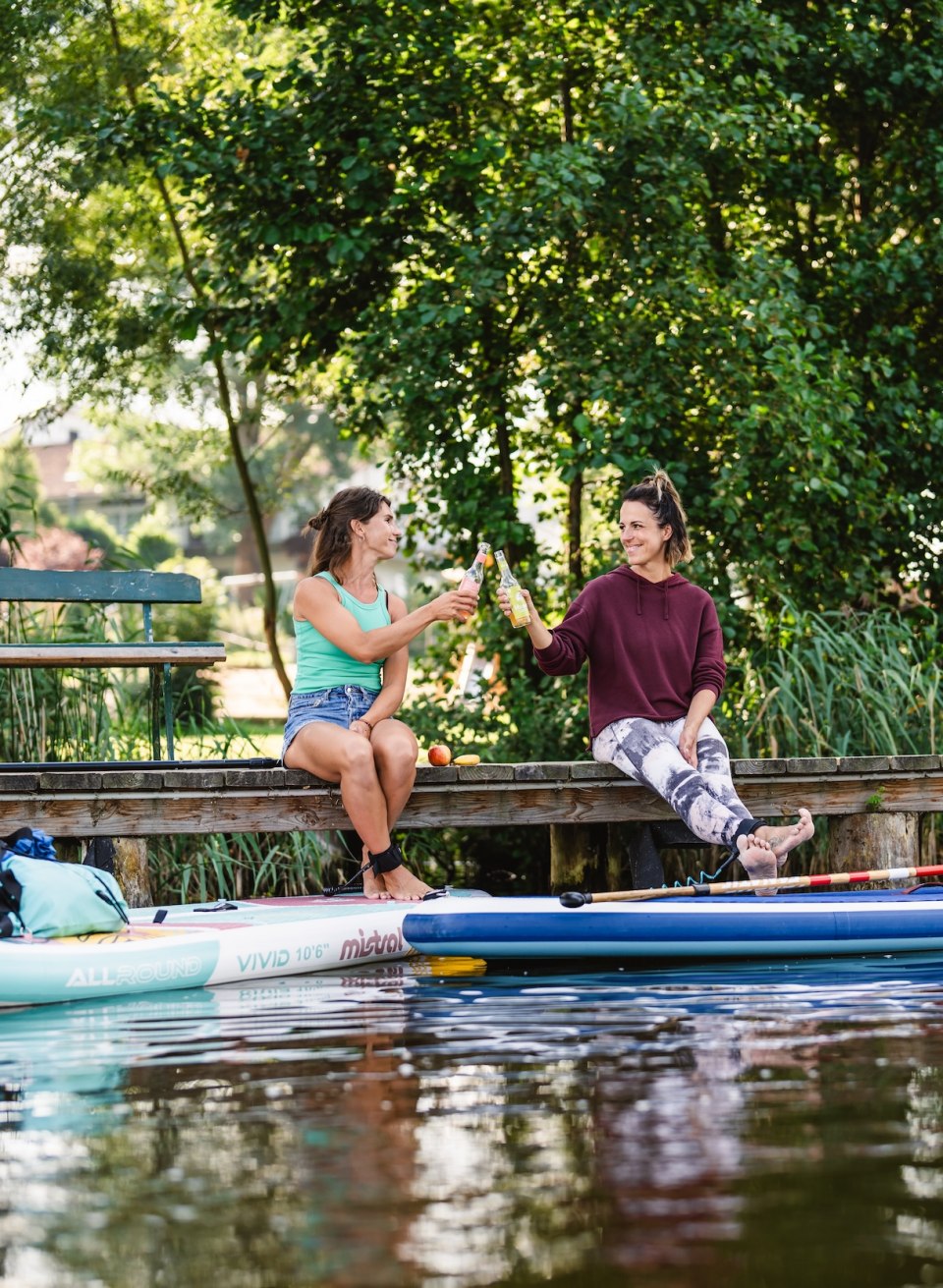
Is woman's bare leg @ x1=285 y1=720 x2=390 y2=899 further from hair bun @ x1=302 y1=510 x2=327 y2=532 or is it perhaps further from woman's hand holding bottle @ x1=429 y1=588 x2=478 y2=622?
hair bun @ x1=302 y1=510 x2=327 y2=532

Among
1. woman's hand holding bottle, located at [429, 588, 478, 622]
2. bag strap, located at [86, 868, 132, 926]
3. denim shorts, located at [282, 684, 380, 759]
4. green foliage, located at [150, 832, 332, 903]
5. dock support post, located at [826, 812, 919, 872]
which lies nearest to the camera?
bag strap, located at [86, 868, 132, 926]

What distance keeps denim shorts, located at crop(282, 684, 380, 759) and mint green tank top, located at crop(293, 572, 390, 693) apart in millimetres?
23

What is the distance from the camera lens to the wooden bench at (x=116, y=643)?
7.18m

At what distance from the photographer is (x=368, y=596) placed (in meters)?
6.58

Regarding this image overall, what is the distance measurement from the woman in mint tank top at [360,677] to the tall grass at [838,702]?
207 cm

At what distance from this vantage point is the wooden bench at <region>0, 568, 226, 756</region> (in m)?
7.18

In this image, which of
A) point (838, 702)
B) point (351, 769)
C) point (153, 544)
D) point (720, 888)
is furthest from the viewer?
point (153, 544)

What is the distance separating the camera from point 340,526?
21.4 feet

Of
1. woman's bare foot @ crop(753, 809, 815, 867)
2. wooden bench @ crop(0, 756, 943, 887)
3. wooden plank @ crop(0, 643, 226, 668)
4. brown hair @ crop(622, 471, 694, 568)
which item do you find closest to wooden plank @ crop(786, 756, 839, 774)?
wooden bench @ crop(0, 756, 943, 887)

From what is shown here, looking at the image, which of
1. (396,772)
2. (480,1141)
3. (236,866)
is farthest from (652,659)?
(480,1141)

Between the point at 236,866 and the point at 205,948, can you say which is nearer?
Answer: the point at 205,948

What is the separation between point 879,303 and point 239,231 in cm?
366

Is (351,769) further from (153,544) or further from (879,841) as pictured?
(153,544)

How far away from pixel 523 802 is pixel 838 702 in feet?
6.24
